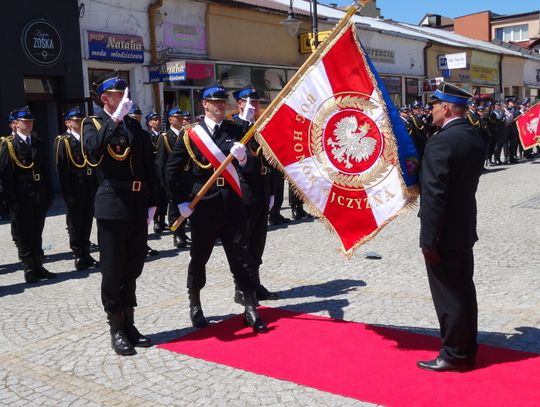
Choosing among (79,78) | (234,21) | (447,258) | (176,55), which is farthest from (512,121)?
(447,258)

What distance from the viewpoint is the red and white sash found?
17.0 feet

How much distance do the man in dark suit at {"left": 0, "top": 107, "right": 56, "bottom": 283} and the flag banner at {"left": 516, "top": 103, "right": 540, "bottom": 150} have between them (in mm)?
11944

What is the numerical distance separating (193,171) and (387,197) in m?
1.69

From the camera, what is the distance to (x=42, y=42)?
14.4 metres

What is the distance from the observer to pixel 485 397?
378 centimetres

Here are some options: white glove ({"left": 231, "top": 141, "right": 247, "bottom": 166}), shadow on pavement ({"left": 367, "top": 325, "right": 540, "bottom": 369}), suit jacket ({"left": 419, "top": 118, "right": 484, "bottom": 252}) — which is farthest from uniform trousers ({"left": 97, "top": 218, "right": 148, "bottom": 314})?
suit jacket ({"left": 419, "top": 118, "right": 484, "bottom": 252})

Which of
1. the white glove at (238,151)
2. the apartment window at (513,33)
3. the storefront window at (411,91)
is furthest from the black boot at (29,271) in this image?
the apartment window at (513,33)

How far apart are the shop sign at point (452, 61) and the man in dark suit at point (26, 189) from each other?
25.3 metres

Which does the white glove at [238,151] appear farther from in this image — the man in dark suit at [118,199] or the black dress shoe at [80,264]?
the black dress shoe at [80,264]

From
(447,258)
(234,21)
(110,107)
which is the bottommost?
(447,258)

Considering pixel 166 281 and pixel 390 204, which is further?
pixel 166 281

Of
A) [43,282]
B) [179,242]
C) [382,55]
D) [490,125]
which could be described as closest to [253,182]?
[43,282]

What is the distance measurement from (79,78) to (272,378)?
12.8 meters

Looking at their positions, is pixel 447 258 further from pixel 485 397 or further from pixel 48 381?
pixel 48 381
